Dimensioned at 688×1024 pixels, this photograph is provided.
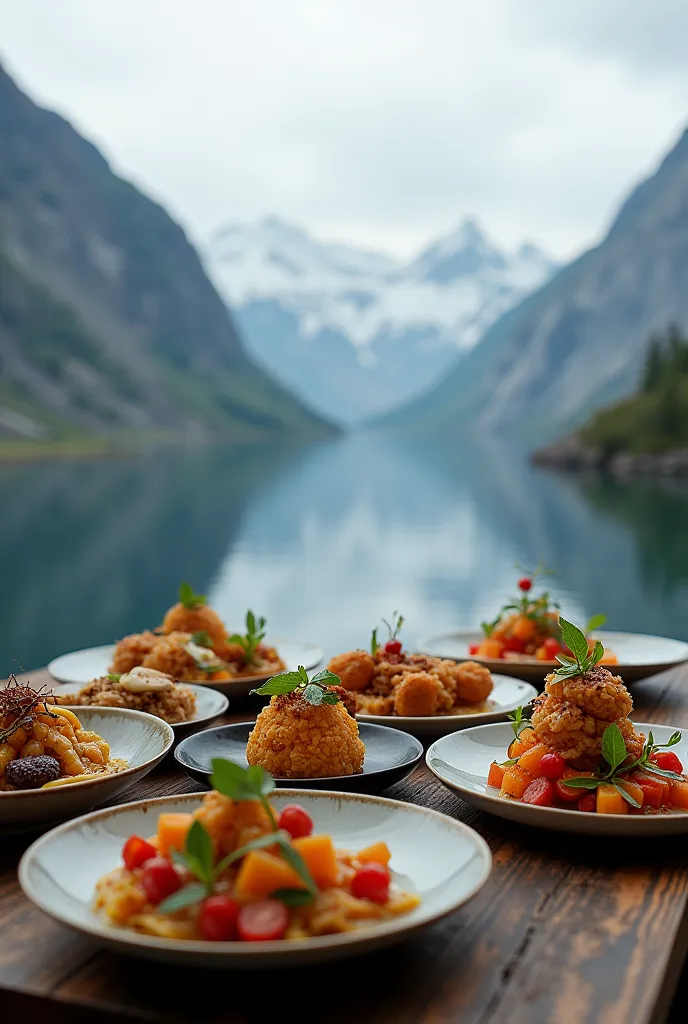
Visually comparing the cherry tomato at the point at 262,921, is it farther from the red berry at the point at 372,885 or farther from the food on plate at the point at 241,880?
the red berry at the point at 372,885

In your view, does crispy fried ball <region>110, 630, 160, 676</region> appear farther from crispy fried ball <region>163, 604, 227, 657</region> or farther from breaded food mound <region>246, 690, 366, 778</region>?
breaded food mound <region>246, 690, 366, 778</region>

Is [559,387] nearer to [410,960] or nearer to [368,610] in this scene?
[368,610]

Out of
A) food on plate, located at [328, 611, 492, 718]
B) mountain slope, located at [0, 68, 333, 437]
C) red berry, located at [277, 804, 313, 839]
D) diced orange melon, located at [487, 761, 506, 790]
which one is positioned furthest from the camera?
mountain slope, located at [0, 68, 333, 437]

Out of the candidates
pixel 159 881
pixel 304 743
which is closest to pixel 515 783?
pixel 304 743

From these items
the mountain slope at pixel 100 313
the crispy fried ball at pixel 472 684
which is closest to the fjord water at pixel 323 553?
the crispy fried ball at pixel 472 684

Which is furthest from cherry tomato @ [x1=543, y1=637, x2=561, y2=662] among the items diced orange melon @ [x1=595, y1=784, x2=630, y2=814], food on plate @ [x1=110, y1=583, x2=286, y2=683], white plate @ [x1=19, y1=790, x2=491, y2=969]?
white plate @ [x1=19, y1=790, x2=491, y2=969]

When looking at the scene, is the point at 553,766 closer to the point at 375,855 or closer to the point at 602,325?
the point at 375,855
